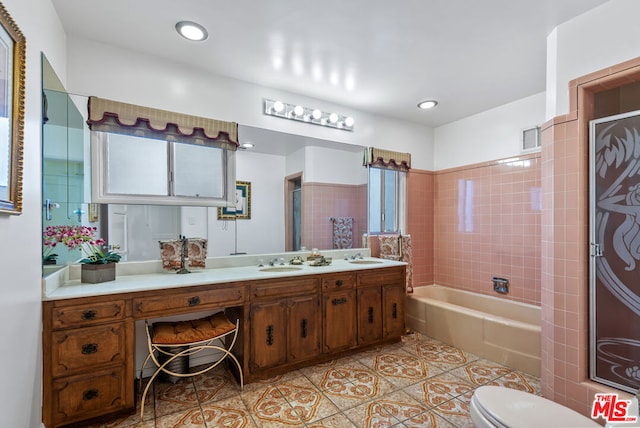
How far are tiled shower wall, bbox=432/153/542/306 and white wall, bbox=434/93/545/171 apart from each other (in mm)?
121

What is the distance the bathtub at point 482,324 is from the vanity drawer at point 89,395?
2.69m

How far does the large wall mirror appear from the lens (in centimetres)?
190

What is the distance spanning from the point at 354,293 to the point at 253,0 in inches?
90.1

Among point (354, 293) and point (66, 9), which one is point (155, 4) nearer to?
point (66, 9)

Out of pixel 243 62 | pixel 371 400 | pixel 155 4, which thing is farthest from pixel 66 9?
pixel 371 400

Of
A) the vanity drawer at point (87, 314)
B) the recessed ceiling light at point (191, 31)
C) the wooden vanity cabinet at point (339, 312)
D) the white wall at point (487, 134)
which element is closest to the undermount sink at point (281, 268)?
the wooden vanity cabinet at point (339, 312)

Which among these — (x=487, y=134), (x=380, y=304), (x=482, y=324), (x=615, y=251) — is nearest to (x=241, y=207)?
(x=380, y=304)

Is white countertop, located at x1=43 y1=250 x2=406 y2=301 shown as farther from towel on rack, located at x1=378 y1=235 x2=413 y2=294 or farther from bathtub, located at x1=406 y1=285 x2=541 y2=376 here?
bathtub, located at x1=406 y1=285 x2=541 y2=376

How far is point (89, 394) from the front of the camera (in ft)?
5.55

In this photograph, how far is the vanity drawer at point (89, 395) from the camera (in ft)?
5.31

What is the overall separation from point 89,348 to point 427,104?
11.5ft

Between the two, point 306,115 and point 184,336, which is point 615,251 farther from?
point 184,336
